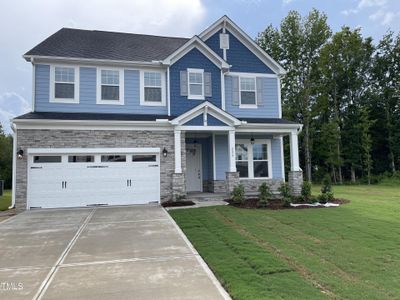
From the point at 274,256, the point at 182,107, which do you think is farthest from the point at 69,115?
the point at 274,256

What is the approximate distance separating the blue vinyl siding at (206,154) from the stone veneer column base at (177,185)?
2.80 meters

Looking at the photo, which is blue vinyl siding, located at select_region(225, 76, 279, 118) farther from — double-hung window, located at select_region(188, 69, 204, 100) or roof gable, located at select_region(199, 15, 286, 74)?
double-hung window, located at select_region(188, 69, 204, 100)

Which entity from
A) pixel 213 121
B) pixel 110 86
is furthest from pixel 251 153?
pixel 110 86

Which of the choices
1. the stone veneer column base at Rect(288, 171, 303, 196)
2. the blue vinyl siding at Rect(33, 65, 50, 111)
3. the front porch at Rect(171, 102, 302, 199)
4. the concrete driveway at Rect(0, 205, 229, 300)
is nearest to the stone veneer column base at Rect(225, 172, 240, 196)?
the front porch at Rect(171, 102, 302, 199)

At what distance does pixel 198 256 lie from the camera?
562 centimetres

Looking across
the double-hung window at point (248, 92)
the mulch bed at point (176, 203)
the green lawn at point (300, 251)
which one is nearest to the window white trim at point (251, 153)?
the double-hung window at point (248, 92)

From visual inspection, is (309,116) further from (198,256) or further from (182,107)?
(198,256)

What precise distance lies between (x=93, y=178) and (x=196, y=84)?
6152mm

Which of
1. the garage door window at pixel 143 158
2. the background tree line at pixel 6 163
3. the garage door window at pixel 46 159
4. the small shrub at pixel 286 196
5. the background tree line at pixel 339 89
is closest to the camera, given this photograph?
the small shrub at pixel 286 196

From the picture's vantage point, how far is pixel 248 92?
51.2ft

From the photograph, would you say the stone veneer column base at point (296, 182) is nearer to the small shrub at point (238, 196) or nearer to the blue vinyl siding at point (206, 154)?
the small shrub at point (238, 196)

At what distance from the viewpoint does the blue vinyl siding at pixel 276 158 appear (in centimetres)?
1584

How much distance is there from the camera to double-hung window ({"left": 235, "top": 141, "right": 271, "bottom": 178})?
50.7ft

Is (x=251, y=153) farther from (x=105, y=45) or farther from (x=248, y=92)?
(x=105, y=45)
